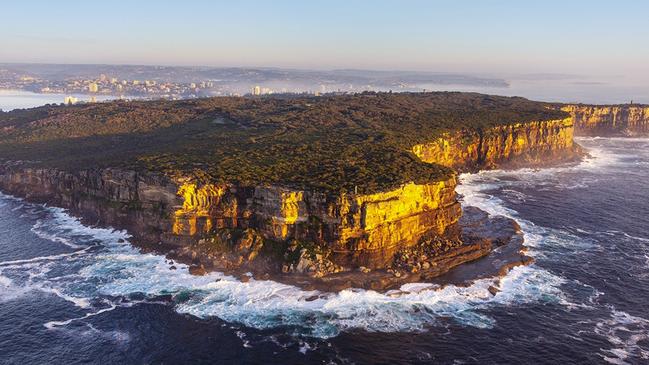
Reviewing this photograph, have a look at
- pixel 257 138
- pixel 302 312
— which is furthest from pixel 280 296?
pixel 257 138

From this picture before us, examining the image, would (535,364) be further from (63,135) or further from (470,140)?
(63,135)

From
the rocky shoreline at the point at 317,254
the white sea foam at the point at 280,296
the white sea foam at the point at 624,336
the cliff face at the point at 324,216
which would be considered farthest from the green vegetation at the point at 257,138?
the white sea foam at the point at 624,336

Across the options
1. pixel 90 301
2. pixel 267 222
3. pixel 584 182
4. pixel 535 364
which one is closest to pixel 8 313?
pixel 90 301

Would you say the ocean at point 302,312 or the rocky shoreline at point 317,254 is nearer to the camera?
the ocean at point 302,312

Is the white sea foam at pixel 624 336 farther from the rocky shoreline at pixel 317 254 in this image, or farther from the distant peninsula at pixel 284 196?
the distant peninsula at pixel 284 196

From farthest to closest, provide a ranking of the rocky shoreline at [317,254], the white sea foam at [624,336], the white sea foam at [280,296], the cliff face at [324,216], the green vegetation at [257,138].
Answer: the green vegetation at [257,138] → the cliff face at [324,216] → the rocky shoreline at [317,254] → the white sea foam at [280,296] → the white sea foam at [624,336]
